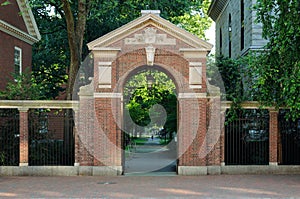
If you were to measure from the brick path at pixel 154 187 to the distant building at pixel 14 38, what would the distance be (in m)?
9.79

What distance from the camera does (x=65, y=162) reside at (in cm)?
1788

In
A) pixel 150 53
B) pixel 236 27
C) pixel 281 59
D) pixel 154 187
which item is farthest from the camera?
pixel 236 27

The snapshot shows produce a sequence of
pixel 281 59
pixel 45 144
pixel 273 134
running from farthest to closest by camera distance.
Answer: pixel 45 144 < pixel 273 134 < pixel 281 59

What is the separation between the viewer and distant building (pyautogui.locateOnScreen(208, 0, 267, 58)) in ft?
79.6

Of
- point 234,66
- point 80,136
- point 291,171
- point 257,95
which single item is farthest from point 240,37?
point 80,136

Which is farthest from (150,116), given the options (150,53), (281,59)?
(281,59)

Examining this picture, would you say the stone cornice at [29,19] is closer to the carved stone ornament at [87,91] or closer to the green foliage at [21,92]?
the green foliage at [21,92]

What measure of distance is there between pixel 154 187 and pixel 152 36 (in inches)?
221

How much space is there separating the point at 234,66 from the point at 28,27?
12414 millimetres

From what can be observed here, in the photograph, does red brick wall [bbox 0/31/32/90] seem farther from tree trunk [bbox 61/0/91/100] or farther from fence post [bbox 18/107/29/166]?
fence post [bbox 18/107/29/166]

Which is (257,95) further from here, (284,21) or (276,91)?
(284,21)

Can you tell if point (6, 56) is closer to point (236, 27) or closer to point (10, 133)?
point (10, 133)

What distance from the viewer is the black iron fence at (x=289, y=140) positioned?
18.1 metres

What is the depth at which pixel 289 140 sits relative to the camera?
1827 centimetres
